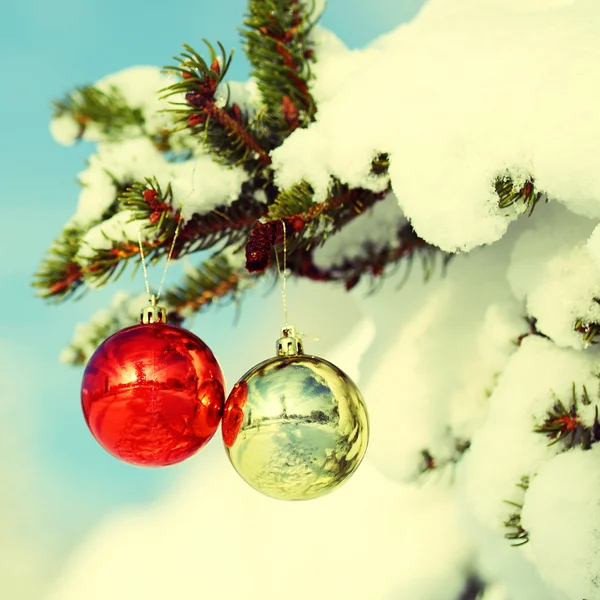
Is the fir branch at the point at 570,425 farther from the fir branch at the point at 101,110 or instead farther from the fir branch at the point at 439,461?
the fir branch at the point at 101,110

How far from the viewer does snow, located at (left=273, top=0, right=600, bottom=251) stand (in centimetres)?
41

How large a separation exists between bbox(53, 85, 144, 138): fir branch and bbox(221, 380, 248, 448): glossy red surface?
0.46m

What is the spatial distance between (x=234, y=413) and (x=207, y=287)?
256 mm

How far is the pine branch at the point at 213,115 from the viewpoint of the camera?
1.57ft

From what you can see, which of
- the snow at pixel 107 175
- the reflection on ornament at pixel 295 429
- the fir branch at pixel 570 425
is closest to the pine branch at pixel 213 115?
the snow at pixel 107 175

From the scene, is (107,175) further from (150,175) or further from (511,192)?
(511,192)

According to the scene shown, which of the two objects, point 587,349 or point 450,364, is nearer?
point 587,349

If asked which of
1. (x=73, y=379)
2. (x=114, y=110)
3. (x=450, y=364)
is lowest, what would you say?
(x=450, y=364)

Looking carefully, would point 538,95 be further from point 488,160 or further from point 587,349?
point 587,349

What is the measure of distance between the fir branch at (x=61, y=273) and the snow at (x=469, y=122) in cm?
23

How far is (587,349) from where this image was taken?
52 cm

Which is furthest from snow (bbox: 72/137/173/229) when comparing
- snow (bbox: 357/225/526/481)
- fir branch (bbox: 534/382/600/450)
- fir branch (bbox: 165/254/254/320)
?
fir branch (bbox: 534/382/600/450)

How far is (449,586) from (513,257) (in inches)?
17.3

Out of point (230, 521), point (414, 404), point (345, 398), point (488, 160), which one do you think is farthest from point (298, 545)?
point (488, 160)
